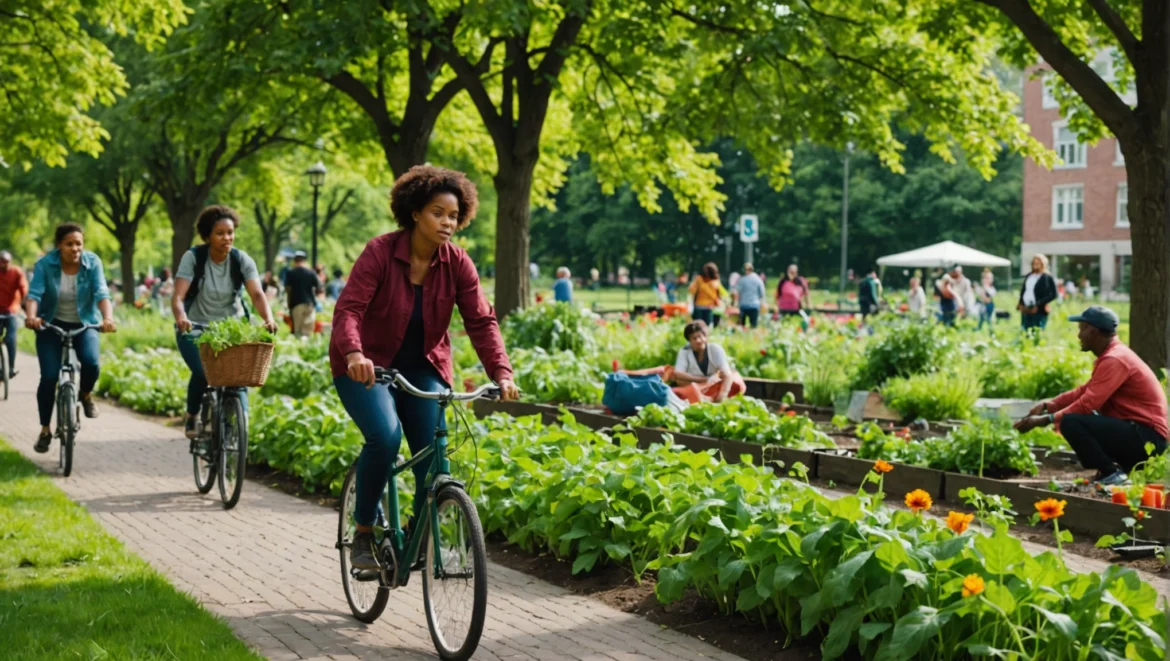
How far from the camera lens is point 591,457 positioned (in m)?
7.53

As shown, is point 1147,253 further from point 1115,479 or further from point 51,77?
point 51,77

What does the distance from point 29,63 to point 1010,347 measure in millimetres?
13832

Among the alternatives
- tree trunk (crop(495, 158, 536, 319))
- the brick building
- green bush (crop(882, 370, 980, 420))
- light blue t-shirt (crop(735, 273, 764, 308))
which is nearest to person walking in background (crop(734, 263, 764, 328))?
light blue t-shirt (crop(735, 273, 764, 308))

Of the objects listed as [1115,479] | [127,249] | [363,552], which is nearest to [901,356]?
[1115,479]

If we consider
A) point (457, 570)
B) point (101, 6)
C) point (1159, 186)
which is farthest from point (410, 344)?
point (101, 6)

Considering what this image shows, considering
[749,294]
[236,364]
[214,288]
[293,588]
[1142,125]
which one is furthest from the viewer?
[749,294]

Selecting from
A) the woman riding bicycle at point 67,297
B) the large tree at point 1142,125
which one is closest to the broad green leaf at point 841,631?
the woman riding bicycle at point 67,297

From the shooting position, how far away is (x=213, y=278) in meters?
9.33

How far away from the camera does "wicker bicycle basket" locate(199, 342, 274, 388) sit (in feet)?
27.5

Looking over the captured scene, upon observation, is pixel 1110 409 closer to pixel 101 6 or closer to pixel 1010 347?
pixel 1010 347

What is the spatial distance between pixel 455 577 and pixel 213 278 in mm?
4794

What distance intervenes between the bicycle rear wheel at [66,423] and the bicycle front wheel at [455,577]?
5548mm

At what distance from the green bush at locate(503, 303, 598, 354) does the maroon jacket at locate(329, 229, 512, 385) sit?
12.2 m

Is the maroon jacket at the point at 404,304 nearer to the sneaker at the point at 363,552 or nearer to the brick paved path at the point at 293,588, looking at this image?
the sneaker at the point at 363,552
